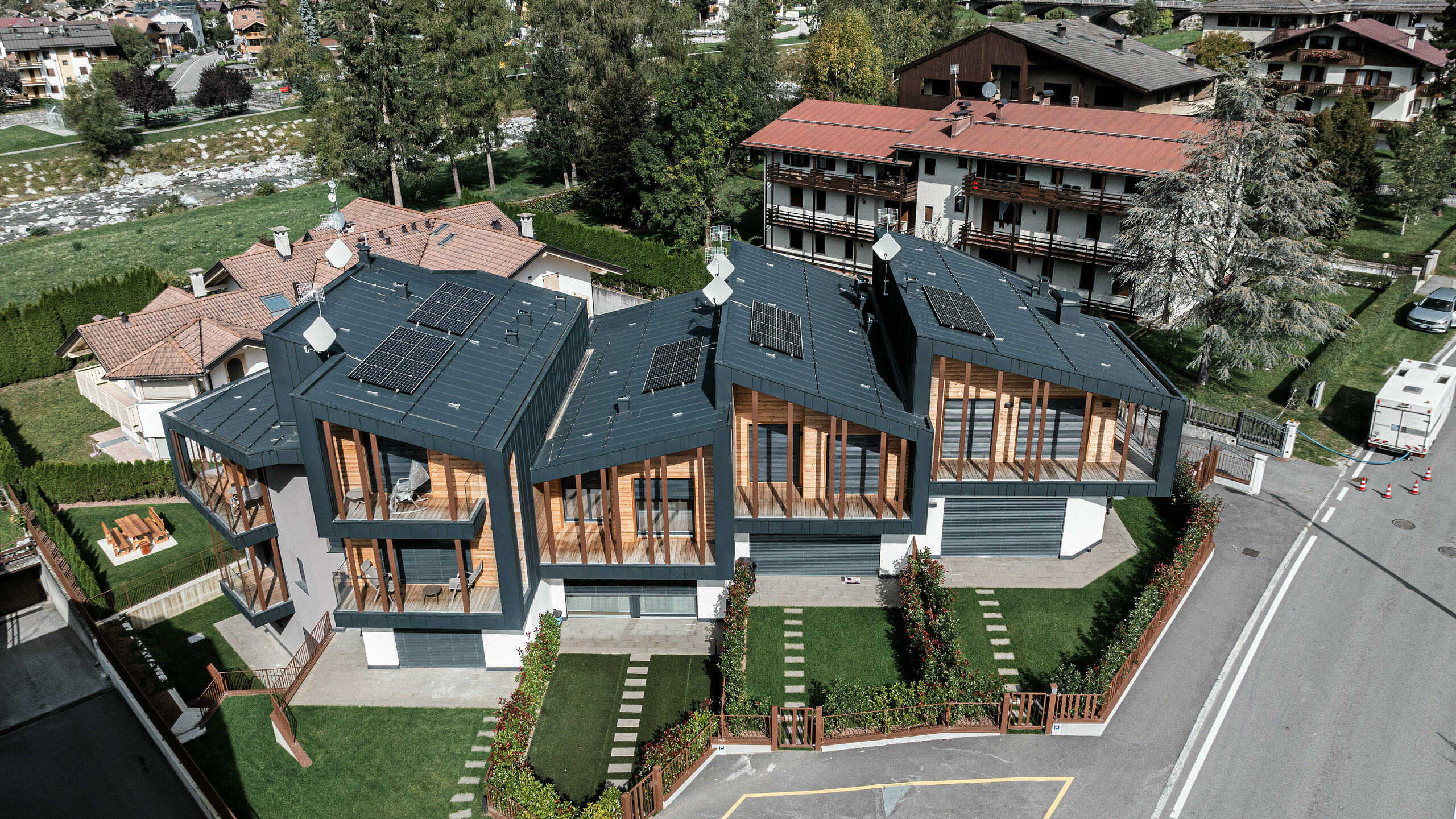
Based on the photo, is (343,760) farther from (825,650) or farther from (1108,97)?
(1108,97)

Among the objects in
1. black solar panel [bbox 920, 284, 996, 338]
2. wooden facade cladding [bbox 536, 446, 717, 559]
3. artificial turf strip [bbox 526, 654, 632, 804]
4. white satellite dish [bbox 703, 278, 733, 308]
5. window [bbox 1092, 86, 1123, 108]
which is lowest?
artificial turf strip [bbox 526, 654, 632, 804]

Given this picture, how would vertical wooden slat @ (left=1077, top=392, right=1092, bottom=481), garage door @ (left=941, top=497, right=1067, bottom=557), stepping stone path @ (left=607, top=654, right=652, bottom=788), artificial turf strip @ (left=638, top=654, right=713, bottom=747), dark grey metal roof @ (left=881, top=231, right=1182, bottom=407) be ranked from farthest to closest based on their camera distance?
garage door @ (left=941, top=497, right=1067, bottom=557) → vertical wooden slat @ (left=1077, top=392, right=1092, bottom=481) → dark grey metal roof @ (left=881, top=231, right=1182, bottom=407) → artificial turf strip @ (left=638, top=654, right=713, bottom=747) → stepping stone path @ (left=607, top=654, right=652, bottom=788)

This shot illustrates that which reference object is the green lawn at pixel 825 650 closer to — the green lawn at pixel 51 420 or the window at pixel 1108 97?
the green lawn at pixel 51 420

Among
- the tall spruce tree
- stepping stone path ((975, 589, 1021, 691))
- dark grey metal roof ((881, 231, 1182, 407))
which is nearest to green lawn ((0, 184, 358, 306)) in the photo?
dark grey metal roof ((881, 231, 1182, 407))

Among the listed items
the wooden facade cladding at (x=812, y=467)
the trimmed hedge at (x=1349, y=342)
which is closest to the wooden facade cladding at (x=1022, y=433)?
the wooden facade cladding at (x=812, y=467)

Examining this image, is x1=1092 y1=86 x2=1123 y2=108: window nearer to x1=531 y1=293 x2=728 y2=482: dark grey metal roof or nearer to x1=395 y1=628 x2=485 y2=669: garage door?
x1=531 y1=293 x2=728 y2=482: dark grey metal roof

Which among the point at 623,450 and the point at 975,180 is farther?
the point at 975,180

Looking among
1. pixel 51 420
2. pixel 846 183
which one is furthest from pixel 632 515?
pixel 51 420
